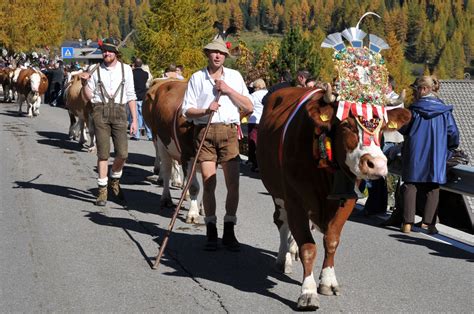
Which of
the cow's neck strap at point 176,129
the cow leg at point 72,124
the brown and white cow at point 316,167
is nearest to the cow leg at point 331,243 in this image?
the brown and white cow at point 316,167

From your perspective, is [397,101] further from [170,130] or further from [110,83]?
[110,83]

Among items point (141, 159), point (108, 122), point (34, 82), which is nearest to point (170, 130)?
point (108, 122)

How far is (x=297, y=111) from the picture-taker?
6.87 meters

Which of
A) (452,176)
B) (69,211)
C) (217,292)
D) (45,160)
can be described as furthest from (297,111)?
(45,160)

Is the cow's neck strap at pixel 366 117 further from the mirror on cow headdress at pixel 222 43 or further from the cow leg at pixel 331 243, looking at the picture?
the mirror on cow headdress at pixel 222 43

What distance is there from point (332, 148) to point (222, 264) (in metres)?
2.21

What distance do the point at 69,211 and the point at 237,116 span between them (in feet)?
10.4

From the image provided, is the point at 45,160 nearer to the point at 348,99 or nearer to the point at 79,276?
the point at 79,276

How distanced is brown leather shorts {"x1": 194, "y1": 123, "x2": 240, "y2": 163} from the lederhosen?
282 cm

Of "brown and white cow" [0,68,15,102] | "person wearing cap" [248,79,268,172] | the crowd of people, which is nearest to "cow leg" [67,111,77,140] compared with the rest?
"person wearing cap" [248,79,268,172]

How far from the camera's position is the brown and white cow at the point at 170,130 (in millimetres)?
9898

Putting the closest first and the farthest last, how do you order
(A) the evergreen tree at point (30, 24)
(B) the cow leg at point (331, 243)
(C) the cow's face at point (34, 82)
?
(B) the cow leg at point (331, 243) < (C) the cow's face at point (34, 82) < (A) the evergreen tree at point (30, 24)

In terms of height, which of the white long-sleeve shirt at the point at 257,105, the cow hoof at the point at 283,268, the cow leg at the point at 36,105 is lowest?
the cow leg at the point at 36,105

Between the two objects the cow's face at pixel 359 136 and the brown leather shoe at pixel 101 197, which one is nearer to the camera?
the cow's face at pixel 359 136
